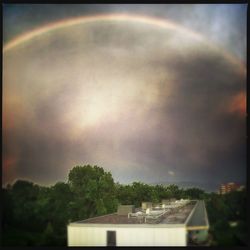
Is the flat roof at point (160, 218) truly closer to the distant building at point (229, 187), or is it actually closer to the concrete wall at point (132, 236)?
the concrete wall at point (132, 236)

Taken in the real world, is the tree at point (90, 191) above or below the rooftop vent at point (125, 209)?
above

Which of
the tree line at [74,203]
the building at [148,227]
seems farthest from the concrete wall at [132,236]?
the tree line at [74,203]

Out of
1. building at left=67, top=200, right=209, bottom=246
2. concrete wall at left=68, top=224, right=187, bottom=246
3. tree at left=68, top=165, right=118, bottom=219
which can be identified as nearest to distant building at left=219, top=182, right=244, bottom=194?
building at left=67, top=200, right=209, bottom=246

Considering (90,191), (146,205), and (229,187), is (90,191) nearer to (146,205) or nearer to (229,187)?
(146,205)

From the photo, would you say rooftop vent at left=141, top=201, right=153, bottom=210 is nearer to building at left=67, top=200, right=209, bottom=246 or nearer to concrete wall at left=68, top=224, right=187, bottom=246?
building at left=67, top=200, right=209, bottom=246

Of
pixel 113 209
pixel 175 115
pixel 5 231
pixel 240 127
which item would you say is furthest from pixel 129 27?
pixel 5 231

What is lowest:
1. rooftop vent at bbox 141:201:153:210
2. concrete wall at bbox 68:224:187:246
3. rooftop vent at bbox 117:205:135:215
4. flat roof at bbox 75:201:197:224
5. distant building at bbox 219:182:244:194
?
concrete wall at bbox 68:224:187:246

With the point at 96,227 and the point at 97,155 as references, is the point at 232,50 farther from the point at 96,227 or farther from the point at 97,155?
the point at 96,227
